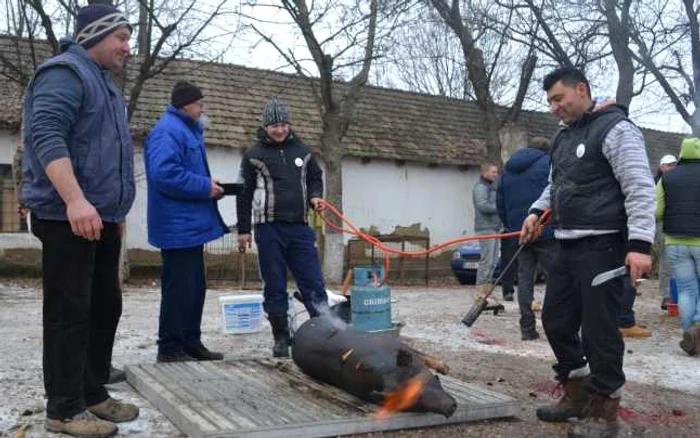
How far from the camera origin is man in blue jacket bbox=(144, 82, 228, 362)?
5664mm

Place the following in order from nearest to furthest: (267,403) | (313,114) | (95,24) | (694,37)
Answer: (95,24) → (267,403) → (313,114) → (694,37)

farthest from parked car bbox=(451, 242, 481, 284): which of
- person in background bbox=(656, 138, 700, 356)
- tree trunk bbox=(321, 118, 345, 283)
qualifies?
person in background bbox=(656, 138, 700, 356)

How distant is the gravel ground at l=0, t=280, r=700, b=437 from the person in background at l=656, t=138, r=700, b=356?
18.8 inches

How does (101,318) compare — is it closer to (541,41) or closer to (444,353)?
(444,353)

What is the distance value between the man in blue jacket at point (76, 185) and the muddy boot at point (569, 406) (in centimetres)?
246

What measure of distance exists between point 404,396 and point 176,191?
234cm

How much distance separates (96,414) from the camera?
432 centimetres

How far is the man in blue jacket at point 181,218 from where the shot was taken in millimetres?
5664

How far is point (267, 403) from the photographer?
176 inches

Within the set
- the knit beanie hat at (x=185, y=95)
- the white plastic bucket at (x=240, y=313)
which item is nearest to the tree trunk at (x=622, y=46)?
the white plastic bucket at (x=240, y=313)

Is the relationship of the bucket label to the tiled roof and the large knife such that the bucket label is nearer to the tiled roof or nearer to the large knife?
the large knife

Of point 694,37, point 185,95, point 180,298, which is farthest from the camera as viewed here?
point 694,37

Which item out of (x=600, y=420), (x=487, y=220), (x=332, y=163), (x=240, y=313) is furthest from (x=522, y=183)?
(x=332, y=163)

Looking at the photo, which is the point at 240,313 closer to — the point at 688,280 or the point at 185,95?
the point at 185,95
